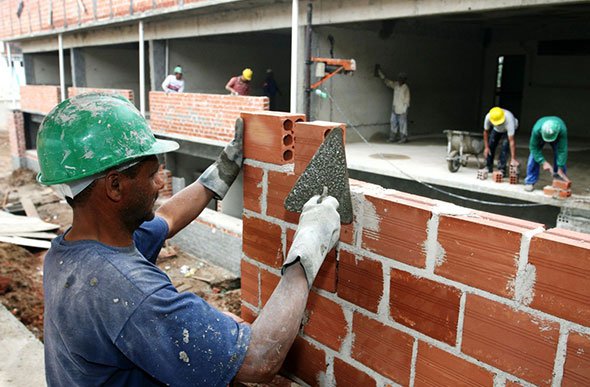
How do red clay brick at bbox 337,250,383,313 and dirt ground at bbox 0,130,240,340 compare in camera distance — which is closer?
red clay brick at bbox 337,250,383,313

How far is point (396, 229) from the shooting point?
175 centimetres

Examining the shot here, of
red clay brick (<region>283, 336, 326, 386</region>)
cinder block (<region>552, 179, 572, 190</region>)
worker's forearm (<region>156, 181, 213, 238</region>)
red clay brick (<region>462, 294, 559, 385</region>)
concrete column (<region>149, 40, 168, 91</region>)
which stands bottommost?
red clay brick (<region>283, 336, 326, 386</region>)

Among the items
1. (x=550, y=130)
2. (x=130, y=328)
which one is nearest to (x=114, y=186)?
(x=130, y=328)

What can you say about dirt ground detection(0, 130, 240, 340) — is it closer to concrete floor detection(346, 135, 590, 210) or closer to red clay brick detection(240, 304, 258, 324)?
concrete floor detection(346, 135, 590, 210)

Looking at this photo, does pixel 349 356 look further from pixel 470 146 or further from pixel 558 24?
pixel 558 24

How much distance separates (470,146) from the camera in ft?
24.8

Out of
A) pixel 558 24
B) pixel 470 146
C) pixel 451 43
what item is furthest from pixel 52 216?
pixel 558 24

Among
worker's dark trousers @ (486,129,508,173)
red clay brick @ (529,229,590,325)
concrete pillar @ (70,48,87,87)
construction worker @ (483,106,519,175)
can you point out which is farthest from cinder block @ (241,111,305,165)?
concrete pillar @ (70,48,87,87)

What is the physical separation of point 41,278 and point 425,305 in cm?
809

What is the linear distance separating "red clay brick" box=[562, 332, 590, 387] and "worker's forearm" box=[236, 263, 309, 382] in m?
0.79

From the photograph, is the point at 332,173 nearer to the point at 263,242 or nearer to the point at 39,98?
the point at 263,242

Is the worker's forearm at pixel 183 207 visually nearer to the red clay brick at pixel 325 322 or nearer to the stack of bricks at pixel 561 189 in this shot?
the red clay brick at pixel 325 322

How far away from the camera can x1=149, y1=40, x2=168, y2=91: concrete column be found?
12.3 metres

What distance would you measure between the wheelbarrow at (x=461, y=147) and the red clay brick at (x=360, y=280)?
19.2ft
